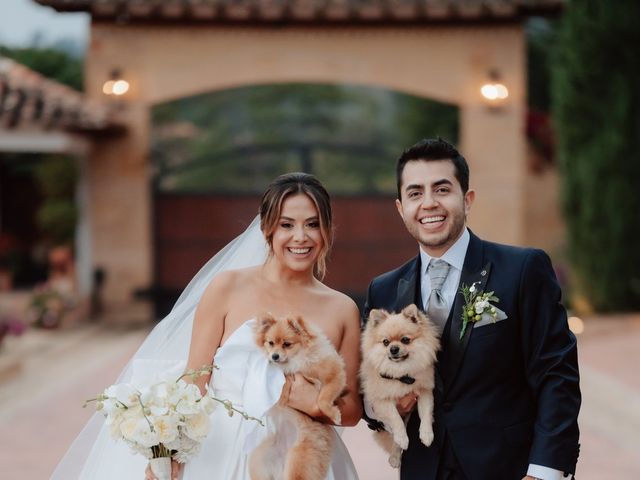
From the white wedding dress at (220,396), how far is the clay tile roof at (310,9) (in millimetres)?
9389

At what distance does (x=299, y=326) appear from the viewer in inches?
132

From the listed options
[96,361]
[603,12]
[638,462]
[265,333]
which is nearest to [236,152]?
[96,361]

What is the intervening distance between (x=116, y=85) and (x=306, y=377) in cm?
1082

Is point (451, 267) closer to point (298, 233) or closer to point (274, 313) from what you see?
point (298, 233)

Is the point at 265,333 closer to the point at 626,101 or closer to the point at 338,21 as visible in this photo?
the point at 338,21

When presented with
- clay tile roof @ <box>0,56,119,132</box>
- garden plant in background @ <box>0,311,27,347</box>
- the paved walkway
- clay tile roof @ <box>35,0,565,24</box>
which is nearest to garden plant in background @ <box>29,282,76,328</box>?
the paved walkway

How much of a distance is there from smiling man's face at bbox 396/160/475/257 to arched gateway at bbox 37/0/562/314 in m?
10.5

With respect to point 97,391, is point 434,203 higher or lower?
higher

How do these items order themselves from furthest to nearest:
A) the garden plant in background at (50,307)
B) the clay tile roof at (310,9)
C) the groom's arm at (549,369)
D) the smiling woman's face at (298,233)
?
1. the clay tile roof at (310,9)
2. the garden plant in background at (50,307)
3. the smiling woman's face at (298,233)
4. the groom's arm at (549,369)

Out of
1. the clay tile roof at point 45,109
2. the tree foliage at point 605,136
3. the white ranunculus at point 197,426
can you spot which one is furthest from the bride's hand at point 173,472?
the tree foliage at point 605,136

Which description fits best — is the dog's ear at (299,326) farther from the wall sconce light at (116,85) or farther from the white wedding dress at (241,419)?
the wall sconce light at (116,85)

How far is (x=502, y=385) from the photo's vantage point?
3168 millimetres

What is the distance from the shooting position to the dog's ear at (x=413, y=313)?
315 cm

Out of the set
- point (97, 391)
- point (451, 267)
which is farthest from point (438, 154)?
point (97, 391)
